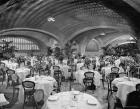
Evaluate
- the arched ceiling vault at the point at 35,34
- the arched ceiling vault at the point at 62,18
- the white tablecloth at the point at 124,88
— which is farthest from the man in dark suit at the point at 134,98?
the arched ceiling vault at the point at 35,34

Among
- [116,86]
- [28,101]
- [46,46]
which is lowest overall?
[28,101]

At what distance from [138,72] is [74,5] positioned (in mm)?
9619

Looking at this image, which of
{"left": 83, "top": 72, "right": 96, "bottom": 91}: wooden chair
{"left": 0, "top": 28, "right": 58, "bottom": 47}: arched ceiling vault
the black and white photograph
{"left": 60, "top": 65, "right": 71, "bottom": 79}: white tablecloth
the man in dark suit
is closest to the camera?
the man in dark suit

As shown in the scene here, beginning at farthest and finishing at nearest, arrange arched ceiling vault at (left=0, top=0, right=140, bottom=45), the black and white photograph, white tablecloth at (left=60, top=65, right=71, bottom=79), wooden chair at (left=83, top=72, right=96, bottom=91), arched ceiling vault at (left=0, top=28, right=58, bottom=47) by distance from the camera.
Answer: arched ceiling vault at (left=0, top=28, right=58, bottom=47)
arched ceiling vault at (left=0, top=0, right=140, bottom=45)
white tablecloth at (left=60, top=65, right=71, bottom=79)
wooden chair at (left=83, top=72, right=96, bottom=91)
the black and white photograph

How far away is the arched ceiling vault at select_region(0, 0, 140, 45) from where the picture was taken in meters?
15.7

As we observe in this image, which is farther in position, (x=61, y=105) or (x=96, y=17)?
(x=96, y=17)

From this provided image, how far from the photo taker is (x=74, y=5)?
54.5 feet

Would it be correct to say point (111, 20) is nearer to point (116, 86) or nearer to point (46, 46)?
point (46, 46)

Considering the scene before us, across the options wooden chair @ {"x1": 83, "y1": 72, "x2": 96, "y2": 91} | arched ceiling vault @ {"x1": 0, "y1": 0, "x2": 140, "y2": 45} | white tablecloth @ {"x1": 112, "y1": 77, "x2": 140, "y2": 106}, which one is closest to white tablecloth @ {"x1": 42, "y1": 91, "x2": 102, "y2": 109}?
white tablecloth @ {"x1": 112, "y1": 77, "x2": 140, "y2": 106}

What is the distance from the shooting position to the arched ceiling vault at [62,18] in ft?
51.6

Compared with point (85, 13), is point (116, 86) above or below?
below

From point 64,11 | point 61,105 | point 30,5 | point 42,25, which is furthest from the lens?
point 42,25

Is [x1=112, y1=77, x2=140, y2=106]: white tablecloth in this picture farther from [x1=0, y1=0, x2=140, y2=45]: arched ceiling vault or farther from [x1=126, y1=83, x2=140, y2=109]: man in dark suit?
[x1=0, y1=0, x2=140, y2=45]: arched ceiling vault

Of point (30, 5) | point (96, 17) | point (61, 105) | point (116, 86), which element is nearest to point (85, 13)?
point (96, 17)
